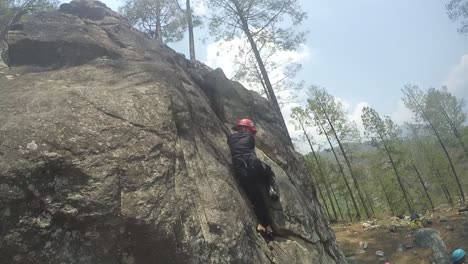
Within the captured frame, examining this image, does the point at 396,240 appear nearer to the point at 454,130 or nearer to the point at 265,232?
the point at 265,232

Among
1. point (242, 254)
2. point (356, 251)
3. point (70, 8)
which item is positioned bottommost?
point (356, 251)

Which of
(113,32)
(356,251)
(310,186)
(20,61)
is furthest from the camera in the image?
(356,251)

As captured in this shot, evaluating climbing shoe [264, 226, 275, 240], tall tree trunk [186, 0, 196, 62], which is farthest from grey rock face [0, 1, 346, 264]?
tall tree trunk [186, 0, 196, 62]

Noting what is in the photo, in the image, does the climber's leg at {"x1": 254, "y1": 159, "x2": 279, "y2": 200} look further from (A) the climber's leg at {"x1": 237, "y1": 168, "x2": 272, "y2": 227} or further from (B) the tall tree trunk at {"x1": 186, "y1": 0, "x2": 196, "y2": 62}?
(B) the tall tree trunk at {"x1": 186, "y1": 0, "x2": 196, "y2": 62}

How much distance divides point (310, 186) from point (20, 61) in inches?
377

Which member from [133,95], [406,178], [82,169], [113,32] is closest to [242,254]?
[82,169]

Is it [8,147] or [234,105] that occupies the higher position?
[234,105]

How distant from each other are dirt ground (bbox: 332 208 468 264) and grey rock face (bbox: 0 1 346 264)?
1043cm

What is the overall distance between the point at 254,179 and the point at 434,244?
520 inches

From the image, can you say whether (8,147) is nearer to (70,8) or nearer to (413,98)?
(70,8)

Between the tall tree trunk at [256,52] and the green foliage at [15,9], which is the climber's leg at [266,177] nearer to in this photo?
the tall tree trunk at [256,52]

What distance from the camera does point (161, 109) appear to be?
652 centimetres

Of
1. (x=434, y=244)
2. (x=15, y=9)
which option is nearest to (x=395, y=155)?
(x=434, y=244)

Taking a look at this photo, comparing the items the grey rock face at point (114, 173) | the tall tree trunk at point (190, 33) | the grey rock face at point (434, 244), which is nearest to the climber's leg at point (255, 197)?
the grey rock face at point (114, 173)
